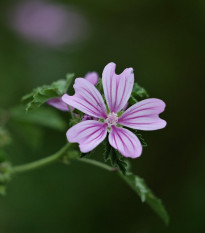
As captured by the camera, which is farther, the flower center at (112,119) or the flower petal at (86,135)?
the flower center at (112,119)

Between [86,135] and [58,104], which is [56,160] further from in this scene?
[86,135]

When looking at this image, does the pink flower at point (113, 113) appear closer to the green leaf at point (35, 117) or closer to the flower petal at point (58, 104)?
the flower petal at point (58, 104)

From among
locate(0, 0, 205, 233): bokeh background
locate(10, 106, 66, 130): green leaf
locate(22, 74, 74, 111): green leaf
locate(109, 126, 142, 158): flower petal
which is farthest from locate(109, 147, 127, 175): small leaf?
locate(0, 0, 205, 233): bokeh background

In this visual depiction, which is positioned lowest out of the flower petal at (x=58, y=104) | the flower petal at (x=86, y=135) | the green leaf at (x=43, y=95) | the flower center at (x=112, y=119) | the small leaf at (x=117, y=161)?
the small leaf at (x=117, y=161)

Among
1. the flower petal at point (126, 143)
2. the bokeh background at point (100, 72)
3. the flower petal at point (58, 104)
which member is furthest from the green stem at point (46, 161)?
the bokeh background at point (100, 72)

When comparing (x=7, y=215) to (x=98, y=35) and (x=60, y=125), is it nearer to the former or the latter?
(x=60, y=125)

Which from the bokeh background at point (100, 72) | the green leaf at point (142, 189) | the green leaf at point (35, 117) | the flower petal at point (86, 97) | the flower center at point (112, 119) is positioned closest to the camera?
the flower petal at point (86, 97)

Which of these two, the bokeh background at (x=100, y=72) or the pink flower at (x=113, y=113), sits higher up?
the bokeh background at (x=100, y=72)

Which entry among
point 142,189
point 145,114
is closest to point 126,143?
point 145,114

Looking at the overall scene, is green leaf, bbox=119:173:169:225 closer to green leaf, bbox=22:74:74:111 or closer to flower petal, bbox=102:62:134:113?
flower petal, bbox=102:62:134:113
